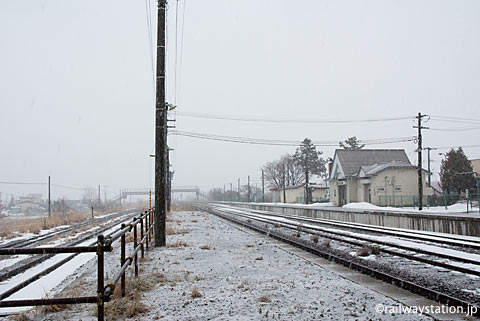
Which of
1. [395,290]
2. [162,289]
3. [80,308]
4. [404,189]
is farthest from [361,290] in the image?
[404,189]

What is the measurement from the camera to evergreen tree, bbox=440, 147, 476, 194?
5409 centimetres

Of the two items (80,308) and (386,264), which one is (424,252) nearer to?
(386,264)

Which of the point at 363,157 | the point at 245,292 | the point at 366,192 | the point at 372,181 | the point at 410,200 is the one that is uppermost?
the point at 363,157

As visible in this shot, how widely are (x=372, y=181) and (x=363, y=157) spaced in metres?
12.8

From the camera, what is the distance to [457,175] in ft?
178

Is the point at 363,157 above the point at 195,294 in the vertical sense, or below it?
above

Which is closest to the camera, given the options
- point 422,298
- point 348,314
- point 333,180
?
point 348,314

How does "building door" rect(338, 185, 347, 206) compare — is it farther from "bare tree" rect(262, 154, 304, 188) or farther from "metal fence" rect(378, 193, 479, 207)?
"bare tree" rect(262, 154, 304, 188)

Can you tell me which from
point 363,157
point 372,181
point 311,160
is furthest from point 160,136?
point 311,160

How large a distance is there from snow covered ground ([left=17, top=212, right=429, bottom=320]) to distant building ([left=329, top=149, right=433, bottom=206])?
40.9 m

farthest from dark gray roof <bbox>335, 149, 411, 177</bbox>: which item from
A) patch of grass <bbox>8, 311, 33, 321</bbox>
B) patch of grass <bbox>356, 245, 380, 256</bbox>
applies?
patch of grass <bbox>8, 311, 33, 321</bbox>

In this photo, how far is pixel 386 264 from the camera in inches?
417

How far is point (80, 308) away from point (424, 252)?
888 centimetres

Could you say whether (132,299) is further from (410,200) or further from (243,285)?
(410,200)
